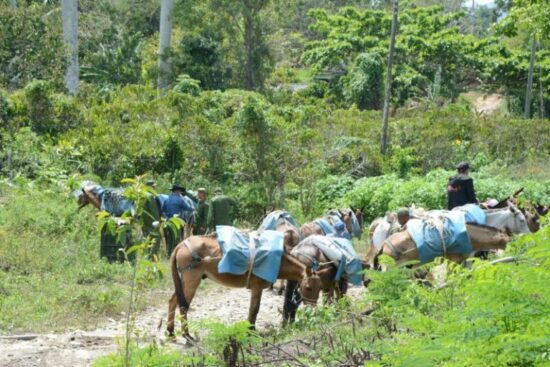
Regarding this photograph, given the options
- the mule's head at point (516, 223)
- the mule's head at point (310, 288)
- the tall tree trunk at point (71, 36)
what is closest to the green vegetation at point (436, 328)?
the mule's head at point (310, 288)

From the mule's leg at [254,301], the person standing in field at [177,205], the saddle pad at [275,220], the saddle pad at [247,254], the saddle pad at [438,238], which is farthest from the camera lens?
the person standing in field at [177,205]

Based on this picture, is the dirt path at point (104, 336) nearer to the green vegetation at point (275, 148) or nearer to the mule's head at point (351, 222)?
the green vegetation at point (275, 148)

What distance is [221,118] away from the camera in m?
28.2

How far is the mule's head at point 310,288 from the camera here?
12484mm

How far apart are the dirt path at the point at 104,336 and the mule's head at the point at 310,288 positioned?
0.39m

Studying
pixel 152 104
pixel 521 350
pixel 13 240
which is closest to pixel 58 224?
pixel 13 240

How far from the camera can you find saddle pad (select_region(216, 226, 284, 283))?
1234cm

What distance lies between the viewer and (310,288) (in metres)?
12.5

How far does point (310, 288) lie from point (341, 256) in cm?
72

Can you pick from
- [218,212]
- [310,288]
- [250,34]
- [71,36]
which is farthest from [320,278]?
[250,34]

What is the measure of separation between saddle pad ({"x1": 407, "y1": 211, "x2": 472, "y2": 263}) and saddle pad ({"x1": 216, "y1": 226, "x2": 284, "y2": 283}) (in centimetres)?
203

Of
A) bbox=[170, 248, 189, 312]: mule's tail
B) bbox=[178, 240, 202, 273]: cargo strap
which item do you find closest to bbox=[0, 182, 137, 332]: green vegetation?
bbox=[170, 248, 189, 312]: mule's tail

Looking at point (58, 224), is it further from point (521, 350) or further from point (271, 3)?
point (271, 3)

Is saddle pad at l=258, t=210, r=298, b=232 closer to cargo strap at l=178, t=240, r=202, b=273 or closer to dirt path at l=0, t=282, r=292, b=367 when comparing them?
dirt path at l=0, t=282, r=292, b=367
